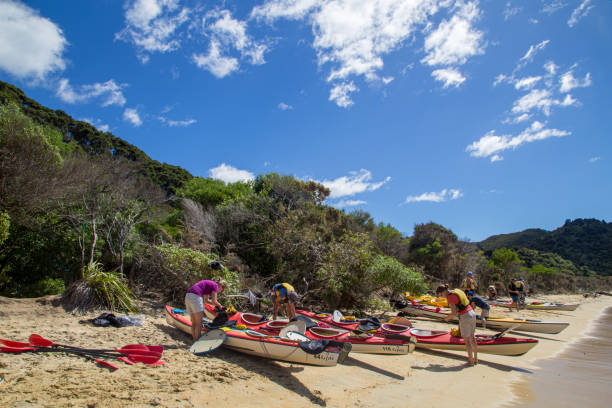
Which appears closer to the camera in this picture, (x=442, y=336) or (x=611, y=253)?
(x=442, y=336)

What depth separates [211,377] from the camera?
4.89m

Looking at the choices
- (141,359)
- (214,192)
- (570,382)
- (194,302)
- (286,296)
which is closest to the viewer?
(141,359)

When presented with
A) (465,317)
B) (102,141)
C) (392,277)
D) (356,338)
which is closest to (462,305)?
(465,317)

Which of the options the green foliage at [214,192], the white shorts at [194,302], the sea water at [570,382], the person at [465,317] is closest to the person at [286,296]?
the white shorts at [194,302]

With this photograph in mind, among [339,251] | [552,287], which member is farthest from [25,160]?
[552,287]

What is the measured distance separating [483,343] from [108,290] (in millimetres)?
9618

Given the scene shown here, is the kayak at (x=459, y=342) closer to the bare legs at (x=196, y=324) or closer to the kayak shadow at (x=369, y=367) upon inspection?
the kayak shadow at (x=369, y=367)

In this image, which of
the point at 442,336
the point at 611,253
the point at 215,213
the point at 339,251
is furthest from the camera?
the point at 611,253

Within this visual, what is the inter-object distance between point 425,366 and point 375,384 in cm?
187

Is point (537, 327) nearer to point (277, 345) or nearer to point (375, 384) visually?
A: point (375, 384)

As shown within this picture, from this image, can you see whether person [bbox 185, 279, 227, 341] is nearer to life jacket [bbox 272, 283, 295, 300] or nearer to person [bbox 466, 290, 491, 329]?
life jacket [bbox 272, 283, 295, 300]

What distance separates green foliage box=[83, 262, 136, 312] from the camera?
8375 millimetres

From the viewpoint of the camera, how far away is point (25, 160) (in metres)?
8.81

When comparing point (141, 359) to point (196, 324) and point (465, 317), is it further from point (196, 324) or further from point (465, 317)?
point (465, 317)
